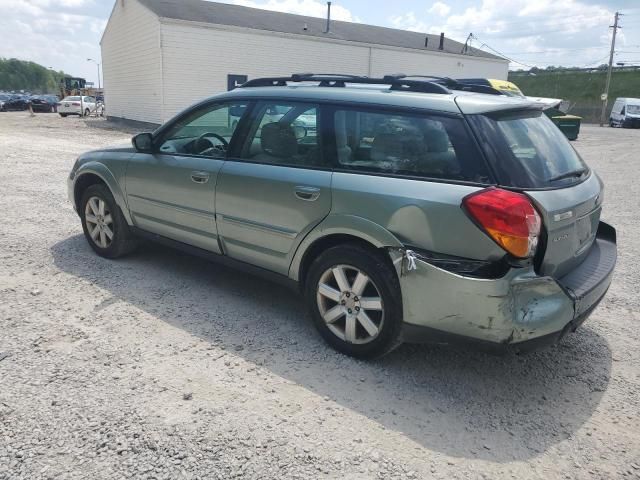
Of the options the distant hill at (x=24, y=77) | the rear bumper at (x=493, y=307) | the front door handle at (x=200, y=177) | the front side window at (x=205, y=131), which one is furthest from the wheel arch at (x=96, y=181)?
the distant hill at (x=24, y=77)

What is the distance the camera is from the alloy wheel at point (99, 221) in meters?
5.16

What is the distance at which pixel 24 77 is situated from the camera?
14588cm

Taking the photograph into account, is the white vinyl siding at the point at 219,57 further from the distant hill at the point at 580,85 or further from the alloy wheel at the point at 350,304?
the distant hill at the point at 580,85

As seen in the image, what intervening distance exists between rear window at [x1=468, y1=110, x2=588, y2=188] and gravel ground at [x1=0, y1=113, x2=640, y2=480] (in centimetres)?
125

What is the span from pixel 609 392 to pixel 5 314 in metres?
4.19

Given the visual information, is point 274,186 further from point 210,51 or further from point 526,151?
point 210,51

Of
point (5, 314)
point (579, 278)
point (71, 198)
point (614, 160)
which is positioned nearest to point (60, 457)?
point (5, 314)

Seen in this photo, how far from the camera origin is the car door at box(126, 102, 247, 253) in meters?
4.21

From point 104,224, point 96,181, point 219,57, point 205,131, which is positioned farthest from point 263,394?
point 219,57

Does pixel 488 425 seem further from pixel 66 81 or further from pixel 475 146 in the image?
pixel 66 81

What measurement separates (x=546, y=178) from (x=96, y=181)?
4.15m

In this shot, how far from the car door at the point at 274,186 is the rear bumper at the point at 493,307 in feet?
2.75

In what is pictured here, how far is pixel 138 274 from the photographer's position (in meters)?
4.89

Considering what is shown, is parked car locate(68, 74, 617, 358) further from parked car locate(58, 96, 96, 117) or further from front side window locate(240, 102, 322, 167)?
parked car locate(58, 96, 96, 117)
